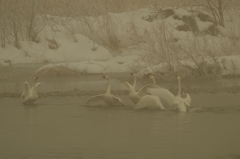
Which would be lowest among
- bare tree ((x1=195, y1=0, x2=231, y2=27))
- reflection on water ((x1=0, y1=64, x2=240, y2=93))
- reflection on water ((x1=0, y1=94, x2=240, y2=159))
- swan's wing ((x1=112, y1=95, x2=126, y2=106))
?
reflection on water ((x1=0, y1=94, x2=240, y2=159))

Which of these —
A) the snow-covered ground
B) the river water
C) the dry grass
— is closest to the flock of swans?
the river water

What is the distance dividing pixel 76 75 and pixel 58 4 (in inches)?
695

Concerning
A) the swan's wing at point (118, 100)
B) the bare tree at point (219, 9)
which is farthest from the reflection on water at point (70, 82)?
the bare tree at point (219, 9)

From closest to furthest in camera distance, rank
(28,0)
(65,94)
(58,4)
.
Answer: (65,94), (28,0), (58,4)

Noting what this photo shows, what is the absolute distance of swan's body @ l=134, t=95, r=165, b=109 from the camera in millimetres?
15008

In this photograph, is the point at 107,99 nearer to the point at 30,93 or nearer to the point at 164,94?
the point at 164,94

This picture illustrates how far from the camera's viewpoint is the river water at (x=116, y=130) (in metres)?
10.2

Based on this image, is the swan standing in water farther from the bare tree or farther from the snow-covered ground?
the bare tree

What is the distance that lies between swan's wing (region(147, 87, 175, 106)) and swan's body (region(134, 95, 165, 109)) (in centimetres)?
13

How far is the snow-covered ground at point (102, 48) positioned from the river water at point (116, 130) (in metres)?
7.82

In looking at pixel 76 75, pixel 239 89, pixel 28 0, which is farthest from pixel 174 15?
pixel 239 89

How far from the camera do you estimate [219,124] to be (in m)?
12.8

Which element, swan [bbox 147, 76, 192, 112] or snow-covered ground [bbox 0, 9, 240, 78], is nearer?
swan [bbox 147, 76, 192, 112]

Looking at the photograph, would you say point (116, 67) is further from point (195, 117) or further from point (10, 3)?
point (195, 117)
